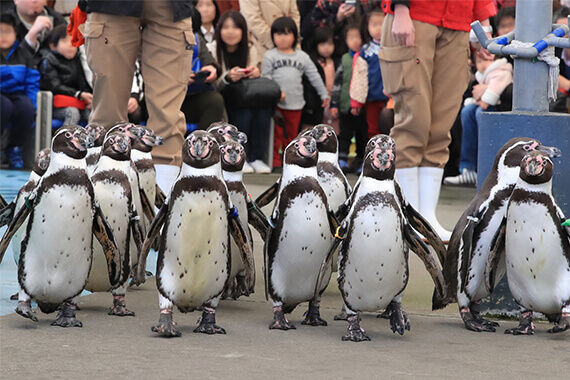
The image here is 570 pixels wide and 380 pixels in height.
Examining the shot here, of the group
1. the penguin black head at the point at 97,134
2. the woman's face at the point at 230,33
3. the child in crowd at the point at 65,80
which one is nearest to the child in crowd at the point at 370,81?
the woman's face at the point at 230,33

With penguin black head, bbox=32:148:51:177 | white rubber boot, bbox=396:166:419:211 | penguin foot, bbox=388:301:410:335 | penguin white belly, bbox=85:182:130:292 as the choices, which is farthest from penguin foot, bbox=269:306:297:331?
white rubber boot, bbox=396:166:419:211

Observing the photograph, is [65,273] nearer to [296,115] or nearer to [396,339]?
[396,339]

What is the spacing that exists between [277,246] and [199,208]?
0.39 m

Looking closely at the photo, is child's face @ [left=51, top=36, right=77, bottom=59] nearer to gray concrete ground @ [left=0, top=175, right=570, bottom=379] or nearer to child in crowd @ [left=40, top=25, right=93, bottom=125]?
child in crowd @ [left=40, top=25, right=93, bottom=125]

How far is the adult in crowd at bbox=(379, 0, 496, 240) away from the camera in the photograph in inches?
214

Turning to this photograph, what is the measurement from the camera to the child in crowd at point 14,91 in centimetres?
917

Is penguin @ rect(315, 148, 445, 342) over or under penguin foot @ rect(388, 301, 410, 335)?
over

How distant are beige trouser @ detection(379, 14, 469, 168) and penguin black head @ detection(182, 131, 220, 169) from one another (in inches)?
80.5

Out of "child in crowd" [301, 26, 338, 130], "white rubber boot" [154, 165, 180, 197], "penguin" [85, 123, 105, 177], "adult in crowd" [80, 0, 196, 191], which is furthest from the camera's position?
"child in crowd" [301, 26, 338, 130]

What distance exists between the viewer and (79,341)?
3.50 m

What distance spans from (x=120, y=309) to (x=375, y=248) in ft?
3.60

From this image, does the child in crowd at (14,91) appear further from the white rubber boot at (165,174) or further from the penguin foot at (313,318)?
the penguin foot at (313,318)

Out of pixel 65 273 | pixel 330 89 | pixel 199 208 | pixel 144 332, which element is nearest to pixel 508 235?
pixel 199 208

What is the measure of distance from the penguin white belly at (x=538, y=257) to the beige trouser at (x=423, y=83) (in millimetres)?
1846
